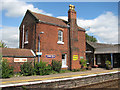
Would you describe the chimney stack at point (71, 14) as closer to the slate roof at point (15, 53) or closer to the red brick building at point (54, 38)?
the red brick building at point (54, 38)

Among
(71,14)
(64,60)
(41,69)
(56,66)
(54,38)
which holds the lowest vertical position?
(41,69)

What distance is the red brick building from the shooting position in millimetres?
15273

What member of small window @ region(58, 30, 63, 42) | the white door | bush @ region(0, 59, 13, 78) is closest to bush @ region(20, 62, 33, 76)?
bush @ region(0, 59, 13, 78)

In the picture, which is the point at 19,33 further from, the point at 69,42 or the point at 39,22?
the point at 69,42

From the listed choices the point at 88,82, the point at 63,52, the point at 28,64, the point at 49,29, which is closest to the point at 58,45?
the point at 63,52

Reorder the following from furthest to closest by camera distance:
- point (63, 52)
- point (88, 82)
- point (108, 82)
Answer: point (63, 52), point (108, 82), point (88, 82)

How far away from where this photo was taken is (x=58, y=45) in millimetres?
16703

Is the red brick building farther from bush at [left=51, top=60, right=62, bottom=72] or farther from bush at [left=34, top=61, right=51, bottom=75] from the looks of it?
bush at [left=34, top=61, right=51, bottom=75]

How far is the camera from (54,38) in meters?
16.4

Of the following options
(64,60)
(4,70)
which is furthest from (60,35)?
(4,70)

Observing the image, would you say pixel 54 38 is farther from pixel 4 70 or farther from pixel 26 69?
pixel 4 70

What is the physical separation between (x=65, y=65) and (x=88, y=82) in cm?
581

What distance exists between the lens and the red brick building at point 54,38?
601 inches

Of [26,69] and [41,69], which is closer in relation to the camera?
[26,69]
